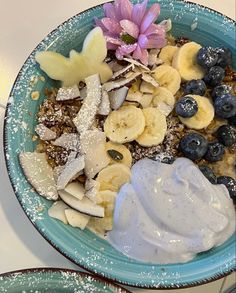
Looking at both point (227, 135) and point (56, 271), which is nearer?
point (56, 271)

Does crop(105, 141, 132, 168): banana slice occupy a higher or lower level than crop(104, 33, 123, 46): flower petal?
lower

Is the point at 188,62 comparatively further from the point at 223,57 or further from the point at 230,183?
the point at 230,183

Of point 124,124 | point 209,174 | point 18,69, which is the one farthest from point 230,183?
point 18,69

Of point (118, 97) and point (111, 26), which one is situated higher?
point (111, 26)

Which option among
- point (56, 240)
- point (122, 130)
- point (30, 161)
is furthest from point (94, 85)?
point (56, 240)

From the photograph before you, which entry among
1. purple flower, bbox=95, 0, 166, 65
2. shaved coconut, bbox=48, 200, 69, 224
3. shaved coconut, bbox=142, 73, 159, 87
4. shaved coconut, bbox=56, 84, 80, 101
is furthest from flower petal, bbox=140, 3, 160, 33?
shaved coconut, bbox=48, 200, 69, 224

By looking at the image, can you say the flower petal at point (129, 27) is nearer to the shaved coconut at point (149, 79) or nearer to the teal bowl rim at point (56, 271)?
the shaved coconut at point (149, 79)

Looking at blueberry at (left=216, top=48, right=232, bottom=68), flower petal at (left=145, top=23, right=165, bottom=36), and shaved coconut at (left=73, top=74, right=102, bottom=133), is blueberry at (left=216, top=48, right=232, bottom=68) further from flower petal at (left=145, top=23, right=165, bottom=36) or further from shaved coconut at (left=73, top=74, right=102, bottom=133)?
shaved coconut at (left=73, top=74, right=102, bottom=133)
